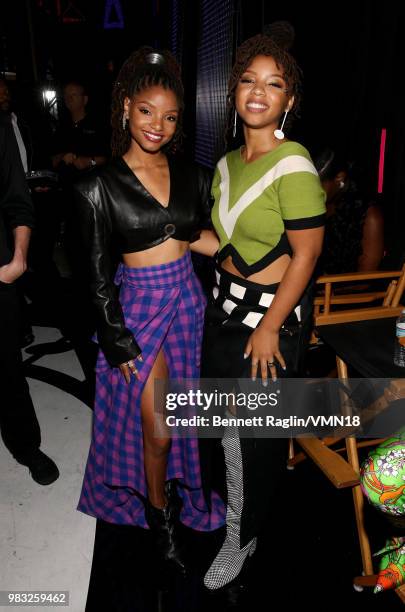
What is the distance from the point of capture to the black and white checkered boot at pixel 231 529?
167 centimetres

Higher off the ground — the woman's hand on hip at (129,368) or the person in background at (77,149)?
the person in background at (77,149)

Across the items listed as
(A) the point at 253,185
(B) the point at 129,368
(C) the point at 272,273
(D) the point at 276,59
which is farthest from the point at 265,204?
(B) the point at 129,368

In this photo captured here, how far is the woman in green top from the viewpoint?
1.34 meters

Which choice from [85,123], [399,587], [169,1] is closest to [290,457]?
[399,587]

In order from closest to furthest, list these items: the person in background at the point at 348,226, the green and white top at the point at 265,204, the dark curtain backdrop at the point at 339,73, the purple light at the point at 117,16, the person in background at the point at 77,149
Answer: the green and white top at the point at 265,204 → the person in background at the point at 348,226 → the dark curtain backdrop at the point at 339,73 → the person in background at the point at 77,149 → the purple light at the point at 117,16

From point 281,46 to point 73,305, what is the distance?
332 cm

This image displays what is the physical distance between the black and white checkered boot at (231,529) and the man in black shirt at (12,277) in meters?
0.99

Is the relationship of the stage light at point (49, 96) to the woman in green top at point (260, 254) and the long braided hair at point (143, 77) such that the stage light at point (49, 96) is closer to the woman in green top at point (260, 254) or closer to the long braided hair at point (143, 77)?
the long braided hair at point (143, 77)

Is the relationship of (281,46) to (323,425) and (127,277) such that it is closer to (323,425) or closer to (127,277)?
(127,277)

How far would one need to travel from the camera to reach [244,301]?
1512 millimetres

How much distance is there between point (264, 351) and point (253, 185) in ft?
1.73

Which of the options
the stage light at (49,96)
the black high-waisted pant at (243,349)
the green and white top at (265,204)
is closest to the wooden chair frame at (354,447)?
the black high-waisted pant at (243,349)

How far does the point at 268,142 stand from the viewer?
1437mm

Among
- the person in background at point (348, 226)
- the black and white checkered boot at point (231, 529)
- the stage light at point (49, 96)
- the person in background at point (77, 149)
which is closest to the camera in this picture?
the black and white checkered boot at point (231, 529)
